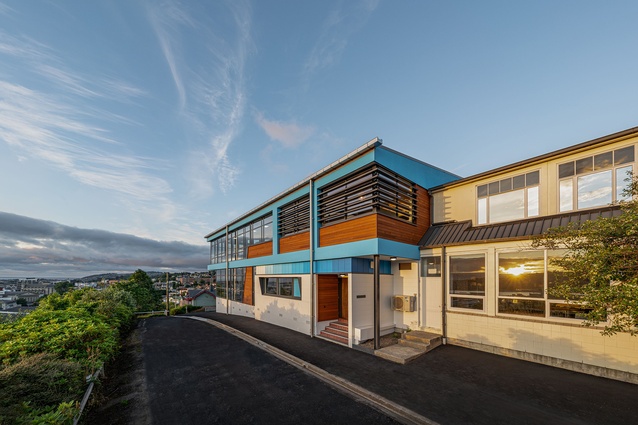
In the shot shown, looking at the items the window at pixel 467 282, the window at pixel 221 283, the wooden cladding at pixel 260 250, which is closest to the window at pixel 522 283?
the window at pixel 467 282

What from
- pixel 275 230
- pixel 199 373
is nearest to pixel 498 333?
pixel 199 373

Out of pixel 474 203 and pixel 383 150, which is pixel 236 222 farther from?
pixel 474 203

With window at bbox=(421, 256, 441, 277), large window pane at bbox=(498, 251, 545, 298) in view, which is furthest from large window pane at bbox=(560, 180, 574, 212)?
window at bbox=(421, 256, 441, 277)

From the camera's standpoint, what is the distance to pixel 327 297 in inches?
532

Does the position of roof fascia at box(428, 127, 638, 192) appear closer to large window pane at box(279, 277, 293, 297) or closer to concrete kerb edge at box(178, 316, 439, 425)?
concrete kerb edge at box(178, 316, 439, 425)

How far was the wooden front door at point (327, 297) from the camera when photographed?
13.2m

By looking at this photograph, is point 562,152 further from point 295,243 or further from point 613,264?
point 295,243

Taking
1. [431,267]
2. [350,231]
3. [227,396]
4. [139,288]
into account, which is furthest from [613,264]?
[139,288]

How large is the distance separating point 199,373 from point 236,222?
52.3 ft

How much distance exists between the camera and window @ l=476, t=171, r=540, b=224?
395 inches

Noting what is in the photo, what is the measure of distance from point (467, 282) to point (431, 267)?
159 centimetres

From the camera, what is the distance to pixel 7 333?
243 inches

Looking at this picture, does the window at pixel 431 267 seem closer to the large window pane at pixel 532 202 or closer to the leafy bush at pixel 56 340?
the large window pane at pixel 532 202

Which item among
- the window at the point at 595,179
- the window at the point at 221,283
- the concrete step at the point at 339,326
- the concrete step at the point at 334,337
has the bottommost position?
the window at the point at 221,283
